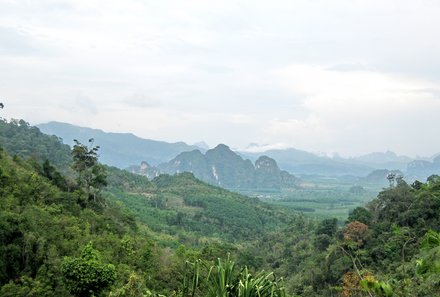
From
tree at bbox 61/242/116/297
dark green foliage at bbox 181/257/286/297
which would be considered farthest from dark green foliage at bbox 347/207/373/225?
dark green foliage at bbox 181/257/286/297

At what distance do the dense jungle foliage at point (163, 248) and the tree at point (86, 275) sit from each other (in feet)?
0.08

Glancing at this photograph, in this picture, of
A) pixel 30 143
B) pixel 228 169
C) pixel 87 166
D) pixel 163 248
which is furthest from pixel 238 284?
pixel 228 169

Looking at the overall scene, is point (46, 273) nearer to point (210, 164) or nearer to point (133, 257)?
point (133, 257)

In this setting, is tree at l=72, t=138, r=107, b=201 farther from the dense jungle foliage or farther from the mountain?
the mountain

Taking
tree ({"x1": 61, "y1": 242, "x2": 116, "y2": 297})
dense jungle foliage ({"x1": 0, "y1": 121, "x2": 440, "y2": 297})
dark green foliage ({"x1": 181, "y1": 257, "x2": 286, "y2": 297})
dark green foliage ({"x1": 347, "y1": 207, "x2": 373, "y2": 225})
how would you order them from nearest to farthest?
dark green foliage ({"x1": 181, "y1": 257, "x2": 286, "y2": 297}) < dense jungle foliage ({"x1": 0, "y1": 121, "x2": 440, "y2": 297}) < tree ({"x1": 61, "y1": 242, "x2": 116, "y2": 297}) < dark green foliage ({"x1": 347, "y1": 207, "x2": 373, "y2": 225})

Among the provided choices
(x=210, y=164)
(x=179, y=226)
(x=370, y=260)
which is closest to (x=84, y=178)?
(x=370, y=260)

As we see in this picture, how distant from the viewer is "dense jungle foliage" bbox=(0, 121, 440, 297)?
15.5 ft

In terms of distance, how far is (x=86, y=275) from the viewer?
1141cm

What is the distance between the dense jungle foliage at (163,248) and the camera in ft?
15.5

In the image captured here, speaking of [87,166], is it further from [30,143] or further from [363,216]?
[30,143]

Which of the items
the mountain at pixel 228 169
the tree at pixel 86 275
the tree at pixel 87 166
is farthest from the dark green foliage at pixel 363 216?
the mountain at pixel 228 169

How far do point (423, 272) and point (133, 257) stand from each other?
1375 cm

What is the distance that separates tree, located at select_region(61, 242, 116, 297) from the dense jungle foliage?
3cm

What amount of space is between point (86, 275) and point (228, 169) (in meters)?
158
